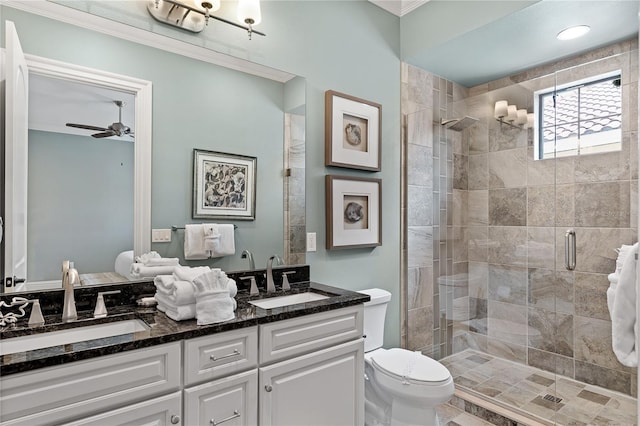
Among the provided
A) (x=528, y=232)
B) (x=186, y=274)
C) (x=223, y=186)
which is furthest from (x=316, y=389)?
(x=528, y=232)

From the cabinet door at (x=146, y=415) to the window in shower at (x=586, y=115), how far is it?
103 inches

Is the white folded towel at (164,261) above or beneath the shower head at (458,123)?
beneath

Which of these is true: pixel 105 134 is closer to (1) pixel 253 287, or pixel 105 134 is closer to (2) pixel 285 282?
(1) pixel 253 287

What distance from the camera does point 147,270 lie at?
5.53 ft

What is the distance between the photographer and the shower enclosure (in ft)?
7.68

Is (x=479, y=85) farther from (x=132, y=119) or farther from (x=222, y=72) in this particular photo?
(x=132, y=119)

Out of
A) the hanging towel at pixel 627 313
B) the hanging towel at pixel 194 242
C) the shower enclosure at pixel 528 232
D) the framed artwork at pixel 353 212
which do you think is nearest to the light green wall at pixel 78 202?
the hanging towel at pixel 194 242

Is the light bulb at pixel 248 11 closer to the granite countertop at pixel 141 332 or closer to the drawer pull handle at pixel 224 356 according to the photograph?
the granite countertop at pixel 141 332

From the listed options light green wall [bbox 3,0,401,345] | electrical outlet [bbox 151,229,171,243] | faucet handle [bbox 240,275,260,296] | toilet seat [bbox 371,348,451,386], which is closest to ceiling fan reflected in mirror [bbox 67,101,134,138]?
light green wall [bbox 3,0,401,345]

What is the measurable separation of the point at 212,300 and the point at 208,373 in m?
0.25

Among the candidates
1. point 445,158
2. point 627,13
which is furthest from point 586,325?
point 627,13

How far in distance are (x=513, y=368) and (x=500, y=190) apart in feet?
4.37

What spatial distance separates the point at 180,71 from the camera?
70.9 inches

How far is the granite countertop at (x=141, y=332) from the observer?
1.01 m
